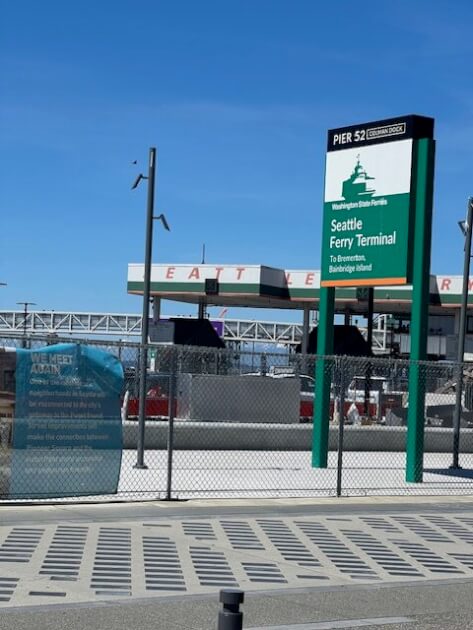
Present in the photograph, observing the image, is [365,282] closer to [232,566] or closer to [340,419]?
[340,419]

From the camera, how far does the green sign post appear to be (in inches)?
768

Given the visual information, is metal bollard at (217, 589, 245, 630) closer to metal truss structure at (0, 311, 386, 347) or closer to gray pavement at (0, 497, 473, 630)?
gray pavement at (0, 497, 473, 630)

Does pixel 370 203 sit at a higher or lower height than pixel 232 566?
higher

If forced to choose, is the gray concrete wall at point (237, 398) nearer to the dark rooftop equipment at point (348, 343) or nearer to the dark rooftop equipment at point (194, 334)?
the dark rooftop equipment at point (194, 334)

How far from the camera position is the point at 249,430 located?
2400cm

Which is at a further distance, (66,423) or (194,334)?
(194,334)

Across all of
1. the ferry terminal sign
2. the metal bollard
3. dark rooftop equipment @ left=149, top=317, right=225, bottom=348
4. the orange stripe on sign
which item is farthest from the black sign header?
dark rooftop equipment @ left=149, top=317, right=225, bottom=348

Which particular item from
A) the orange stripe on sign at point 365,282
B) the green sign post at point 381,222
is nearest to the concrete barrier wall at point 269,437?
the green sign post at point 381,222

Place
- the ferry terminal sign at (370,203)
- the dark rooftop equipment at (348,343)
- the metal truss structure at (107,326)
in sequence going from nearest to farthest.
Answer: the ferry terminal sign at (370,203)
the dark rooftop equipment at (348,343)
the metal truss structure at (107,326)

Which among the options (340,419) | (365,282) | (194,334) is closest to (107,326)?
(194,334)

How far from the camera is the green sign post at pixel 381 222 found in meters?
19.5

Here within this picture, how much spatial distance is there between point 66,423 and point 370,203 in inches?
349

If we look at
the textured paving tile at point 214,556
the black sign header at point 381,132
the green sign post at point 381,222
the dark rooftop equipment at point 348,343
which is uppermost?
the black sign header at point 381,132

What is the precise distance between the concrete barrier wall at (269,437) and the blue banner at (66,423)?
26.1ft
